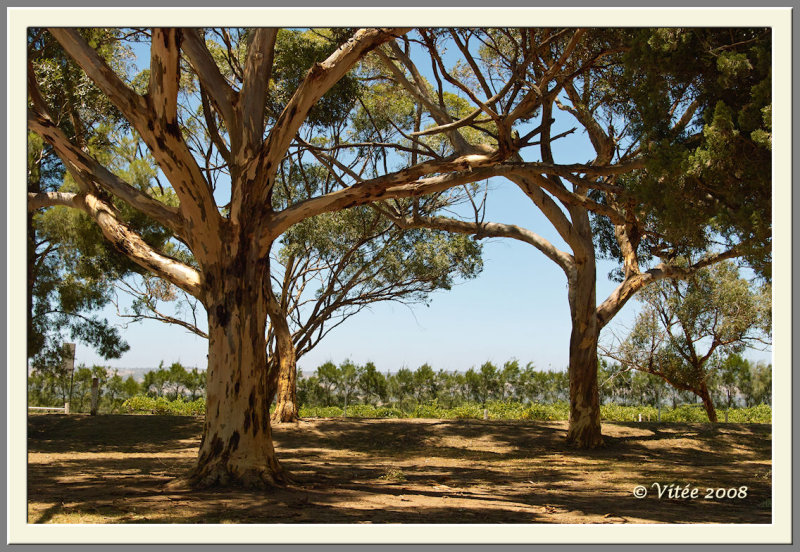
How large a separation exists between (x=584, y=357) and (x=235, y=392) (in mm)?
6520

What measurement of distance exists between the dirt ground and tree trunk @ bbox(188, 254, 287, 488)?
0.93ft

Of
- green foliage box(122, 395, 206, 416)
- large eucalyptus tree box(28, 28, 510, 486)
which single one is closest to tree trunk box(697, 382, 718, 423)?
green foliage box(122, 395, 206, 416)

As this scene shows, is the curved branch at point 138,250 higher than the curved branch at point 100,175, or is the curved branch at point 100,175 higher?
the curved branch at point 100,175

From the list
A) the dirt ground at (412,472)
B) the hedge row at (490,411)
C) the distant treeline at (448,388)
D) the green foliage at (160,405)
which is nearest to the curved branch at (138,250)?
the dirt ground at (412,472)

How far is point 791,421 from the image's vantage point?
4719mm

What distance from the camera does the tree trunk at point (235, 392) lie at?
6465 mm

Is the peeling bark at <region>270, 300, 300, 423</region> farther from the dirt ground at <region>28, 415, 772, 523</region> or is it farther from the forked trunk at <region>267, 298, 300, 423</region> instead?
the dirt ground at <region>28, 415, 772, 523</region>

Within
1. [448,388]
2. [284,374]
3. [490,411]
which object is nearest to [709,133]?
[284,374]

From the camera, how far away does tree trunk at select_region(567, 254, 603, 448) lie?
11219 millimetres

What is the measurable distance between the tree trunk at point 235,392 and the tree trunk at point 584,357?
20.1ft

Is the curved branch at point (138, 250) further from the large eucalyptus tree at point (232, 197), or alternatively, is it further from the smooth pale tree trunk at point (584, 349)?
the smooth pale tree trunk at point (584, 349)

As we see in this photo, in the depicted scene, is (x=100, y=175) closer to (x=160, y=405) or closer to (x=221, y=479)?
(x=221, y=479)

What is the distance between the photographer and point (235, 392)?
649cm

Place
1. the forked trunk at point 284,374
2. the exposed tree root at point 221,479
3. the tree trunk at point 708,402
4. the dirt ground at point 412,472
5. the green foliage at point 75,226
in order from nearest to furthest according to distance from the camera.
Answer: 1. the dirt ground at point 412,472
2. the exposed tree root at point 221,479
3. the green foliage at point 75,226
4. the forked trunk at point 284,374
5. the tree trunk at point 708,402
